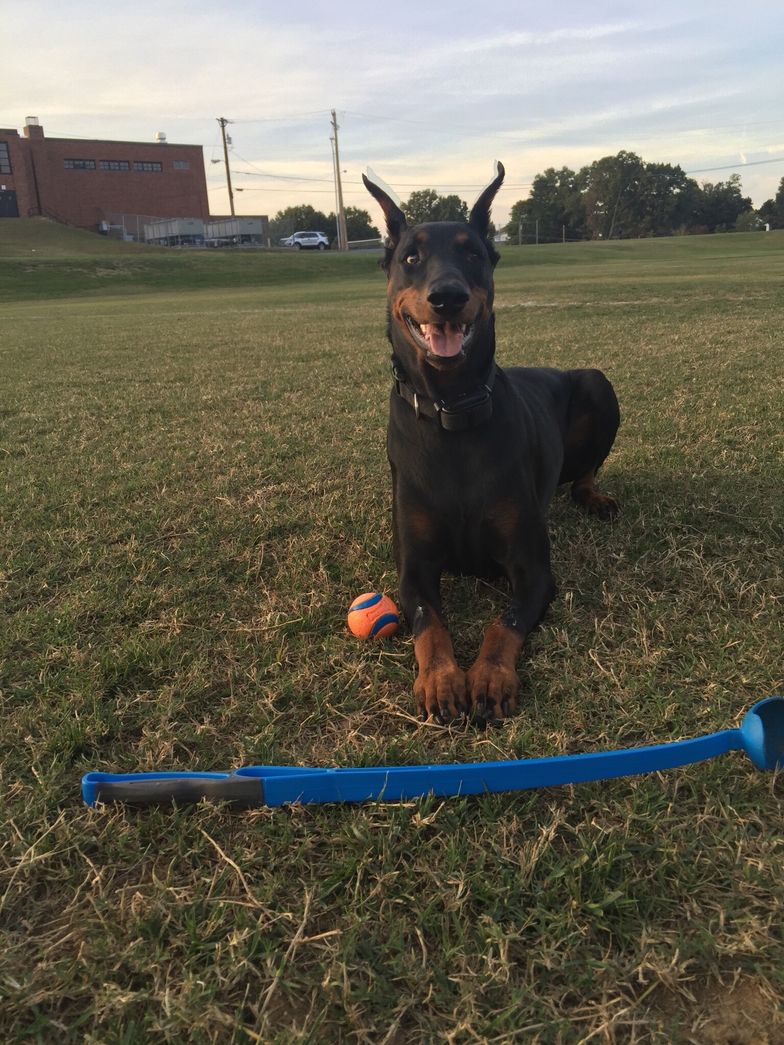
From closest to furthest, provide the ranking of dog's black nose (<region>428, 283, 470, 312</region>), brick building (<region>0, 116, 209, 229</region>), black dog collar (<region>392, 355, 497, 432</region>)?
dog's black nose (<region>428, 283, 470, 312</region>) < black dog collar (<region>392, 355, 497, 432</region>) < brick building (<region>0, 116, 209, 229</region>)

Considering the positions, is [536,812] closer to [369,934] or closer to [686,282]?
[369,934]

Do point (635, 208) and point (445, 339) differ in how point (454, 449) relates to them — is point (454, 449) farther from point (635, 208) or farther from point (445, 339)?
point (635, 208)

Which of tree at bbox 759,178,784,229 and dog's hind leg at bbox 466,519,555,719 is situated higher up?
tree at bbox 759,178,784,229

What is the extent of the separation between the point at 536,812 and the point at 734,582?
143 cm

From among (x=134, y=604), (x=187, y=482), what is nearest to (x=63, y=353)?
(x=187, y=482)

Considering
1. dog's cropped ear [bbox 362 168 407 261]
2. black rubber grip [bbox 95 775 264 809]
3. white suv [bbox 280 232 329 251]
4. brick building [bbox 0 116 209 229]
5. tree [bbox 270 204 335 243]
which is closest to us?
black rubber grip [bbox 95 775 264 809]

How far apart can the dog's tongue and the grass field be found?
0.92 meters

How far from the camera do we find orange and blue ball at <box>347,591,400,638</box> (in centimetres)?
243

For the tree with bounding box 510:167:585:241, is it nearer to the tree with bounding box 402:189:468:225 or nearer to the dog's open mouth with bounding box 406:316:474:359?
the tree with bounding box 402:189:468:225

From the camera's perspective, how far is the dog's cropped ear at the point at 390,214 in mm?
2869

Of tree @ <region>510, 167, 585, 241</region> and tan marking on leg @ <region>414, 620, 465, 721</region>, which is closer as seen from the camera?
tan marking on leg @ <region>414, 620, 465, 721</region>

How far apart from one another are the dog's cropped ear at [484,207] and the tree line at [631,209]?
81.8 m

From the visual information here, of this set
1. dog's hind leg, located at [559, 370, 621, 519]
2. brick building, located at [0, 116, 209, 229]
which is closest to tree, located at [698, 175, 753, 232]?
brick building, located at [0, 116, 209, 229]

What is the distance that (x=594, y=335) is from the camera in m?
9.30
